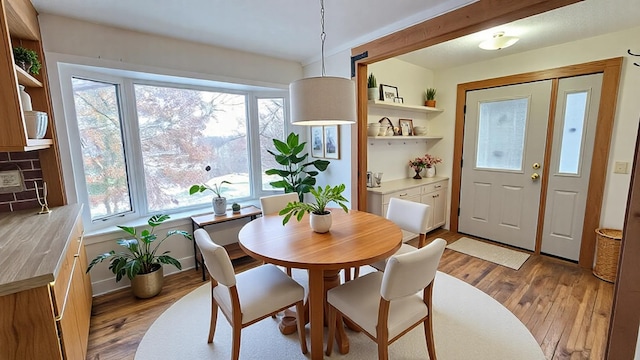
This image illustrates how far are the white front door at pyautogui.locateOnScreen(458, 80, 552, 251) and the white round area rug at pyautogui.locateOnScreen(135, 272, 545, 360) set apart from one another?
158cm

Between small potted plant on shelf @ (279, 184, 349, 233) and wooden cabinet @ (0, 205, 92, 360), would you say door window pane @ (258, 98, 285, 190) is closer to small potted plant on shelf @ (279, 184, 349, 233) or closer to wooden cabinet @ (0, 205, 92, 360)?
small potted plant on shelf @ (279, 184, 349, 233)

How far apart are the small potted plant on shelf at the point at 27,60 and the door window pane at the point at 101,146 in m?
0.43

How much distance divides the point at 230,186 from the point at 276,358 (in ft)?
7.12

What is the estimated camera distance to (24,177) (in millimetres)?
2018

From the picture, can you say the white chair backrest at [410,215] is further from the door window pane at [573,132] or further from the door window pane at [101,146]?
the door window pane at [101,146]

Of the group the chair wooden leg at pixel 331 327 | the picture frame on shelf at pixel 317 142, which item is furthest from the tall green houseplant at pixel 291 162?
the chair wooden leg at pixel 331 327

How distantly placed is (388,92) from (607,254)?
2.69m

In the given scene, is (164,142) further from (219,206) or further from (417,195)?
(417,195)

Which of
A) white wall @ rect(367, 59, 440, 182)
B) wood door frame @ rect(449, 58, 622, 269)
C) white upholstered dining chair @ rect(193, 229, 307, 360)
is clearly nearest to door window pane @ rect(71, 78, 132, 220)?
white upholstered dining chair @ rect(193, 229, 307, 360)

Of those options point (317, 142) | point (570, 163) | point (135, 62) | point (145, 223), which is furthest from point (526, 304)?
point (135, 62)

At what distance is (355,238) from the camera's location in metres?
1.72

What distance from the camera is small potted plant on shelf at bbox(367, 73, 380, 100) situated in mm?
3072

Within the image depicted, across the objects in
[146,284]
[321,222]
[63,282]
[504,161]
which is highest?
[504,161]

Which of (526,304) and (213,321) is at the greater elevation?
(213,321)
